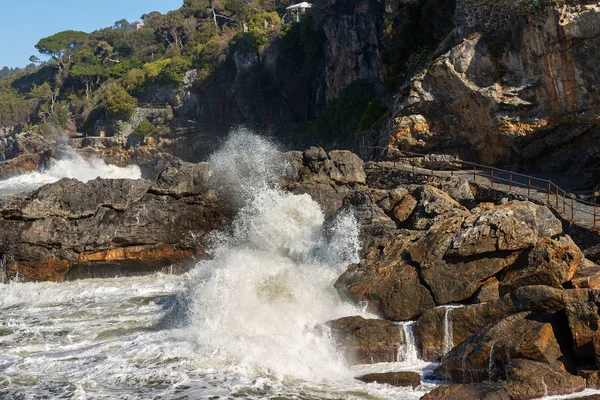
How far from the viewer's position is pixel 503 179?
20.6m

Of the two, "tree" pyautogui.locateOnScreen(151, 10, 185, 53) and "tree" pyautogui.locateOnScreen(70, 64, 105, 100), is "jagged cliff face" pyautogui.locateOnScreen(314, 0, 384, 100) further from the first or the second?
"tree" pyautogui.locateOnScreen(70, 64, 105, 100)

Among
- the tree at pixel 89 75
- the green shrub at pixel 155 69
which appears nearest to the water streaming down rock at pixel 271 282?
the green shrub at pixel 155 69

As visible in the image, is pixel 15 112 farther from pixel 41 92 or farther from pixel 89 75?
pixel 89 75

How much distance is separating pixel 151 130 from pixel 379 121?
29.5 m

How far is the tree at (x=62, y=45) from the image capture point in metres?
79.1

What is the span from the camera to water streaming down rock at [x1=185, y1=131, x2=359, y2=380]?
1313 cm

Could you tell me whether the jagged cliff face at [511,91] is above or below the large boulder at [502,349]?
above

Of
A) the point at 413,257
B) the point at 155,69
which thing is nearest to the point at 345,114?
the point at 413,257

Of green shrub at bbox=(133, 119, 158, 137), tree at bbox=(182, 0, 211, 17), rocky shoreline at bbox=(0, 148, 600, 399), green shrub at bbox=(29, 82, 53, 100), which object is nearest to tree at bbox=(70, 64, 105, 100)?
green shrub at bbox=(29, 82, 53, 100)

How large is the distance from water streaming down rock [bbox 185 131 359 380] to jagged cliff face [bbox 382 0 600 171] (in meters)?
5.11

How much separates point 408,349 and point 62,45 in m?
77.0

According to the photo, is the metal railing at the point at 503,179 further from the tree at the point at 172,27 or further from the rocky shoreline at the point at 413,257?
the tree at the point at 172,27

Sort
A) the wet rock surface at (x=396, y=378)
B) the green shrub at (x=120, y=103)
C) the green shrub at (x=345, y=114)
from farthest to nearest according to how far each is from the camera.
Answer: the green shrub at (x=120, y=103)
the green shrub at (x=345, y=114)
the wet rock surface at (x=396, y=378)

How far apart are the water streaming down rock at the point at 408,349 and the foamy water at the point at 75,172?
41.2m
